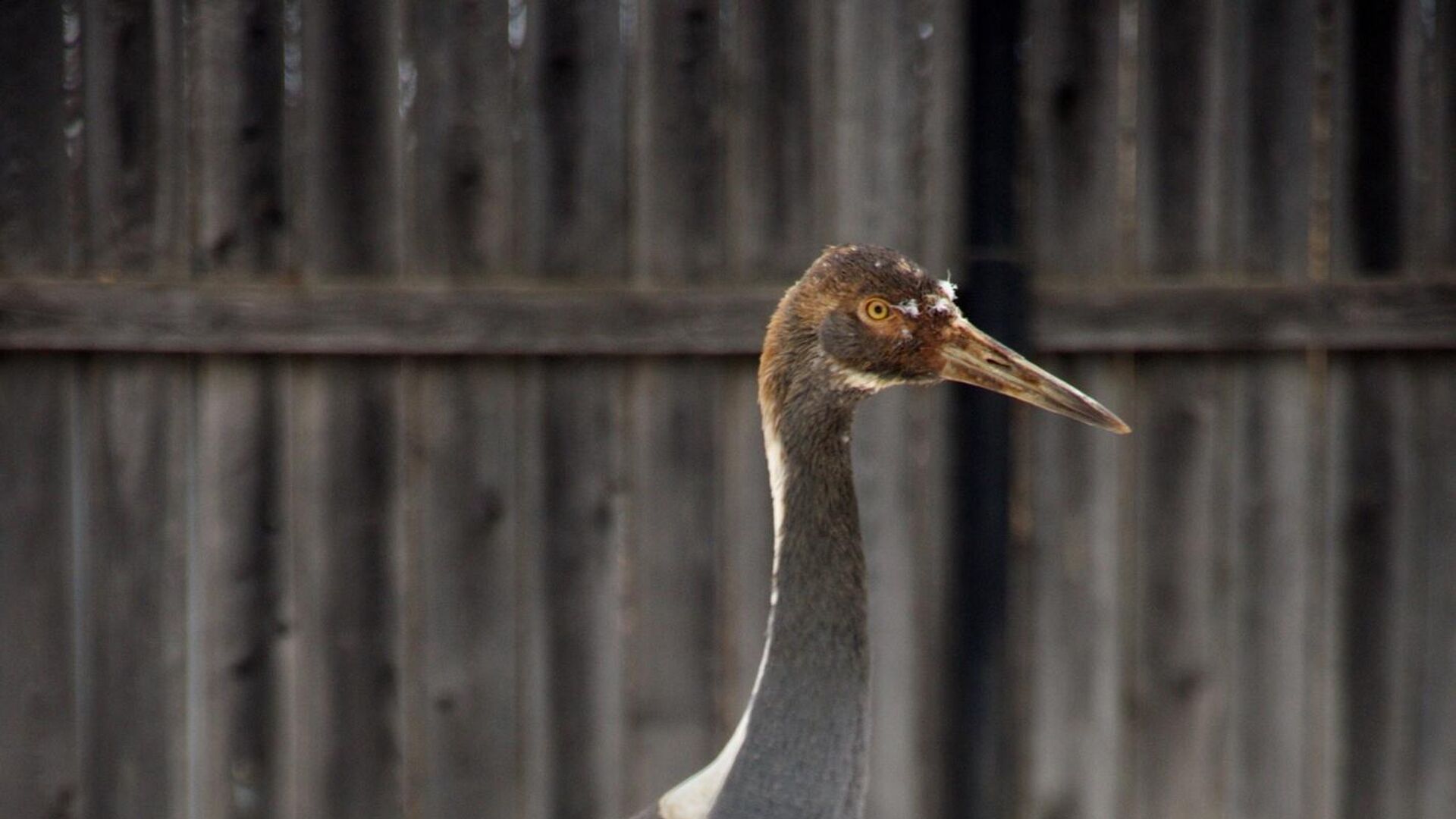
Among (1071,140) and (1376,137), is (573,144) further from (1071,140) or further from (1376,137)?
(1376,137)

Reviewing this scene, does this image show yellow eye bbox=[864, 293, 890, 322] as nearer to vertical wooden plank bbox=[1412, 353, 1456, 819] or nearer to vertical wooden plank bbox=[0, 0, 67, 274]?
vertical wooden plank bbox=[1412, 353, 1456, 819]

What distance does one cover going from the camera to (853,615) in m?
2.04

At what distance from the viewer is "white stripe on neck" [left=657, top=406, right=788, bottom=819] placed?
6.75 ft

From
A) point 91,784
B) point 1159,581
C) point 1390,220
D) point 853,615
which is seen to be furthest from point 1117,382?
point 91,784

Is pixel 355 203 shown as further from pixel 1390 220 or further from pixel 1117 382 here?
pixel 1390 220

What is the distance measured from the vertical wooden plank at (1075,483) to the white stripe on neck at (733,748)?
1.00 metres

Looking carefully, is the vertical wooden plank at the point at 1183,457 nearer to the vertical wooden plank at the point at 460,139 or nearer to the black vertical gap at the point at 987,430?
the black vertical gap at the point at 987,430

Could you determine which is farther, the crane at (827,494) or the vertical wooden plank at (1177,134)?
the vertical wooden plank at (1177,134)

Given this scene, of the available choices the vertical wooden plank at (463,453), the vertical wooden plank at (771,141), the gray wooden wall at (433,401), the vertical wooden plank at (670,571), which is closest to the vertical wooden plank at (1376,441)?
the gray wooden wall at (433,401)

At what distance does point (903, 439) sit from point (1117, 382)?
17.9 inches

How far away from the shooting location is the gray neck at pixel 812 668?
2.00 metres

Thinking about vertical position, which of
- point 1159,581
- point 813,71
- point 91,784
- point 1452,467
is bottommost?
point 91,784

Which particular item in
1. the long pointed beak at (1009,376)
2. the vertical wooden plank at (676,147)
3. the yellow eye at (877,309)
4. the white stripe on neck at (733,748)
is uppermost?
the vertical wooden plank at (676,147)

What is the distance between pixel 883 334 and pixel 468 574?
4.12 ft
